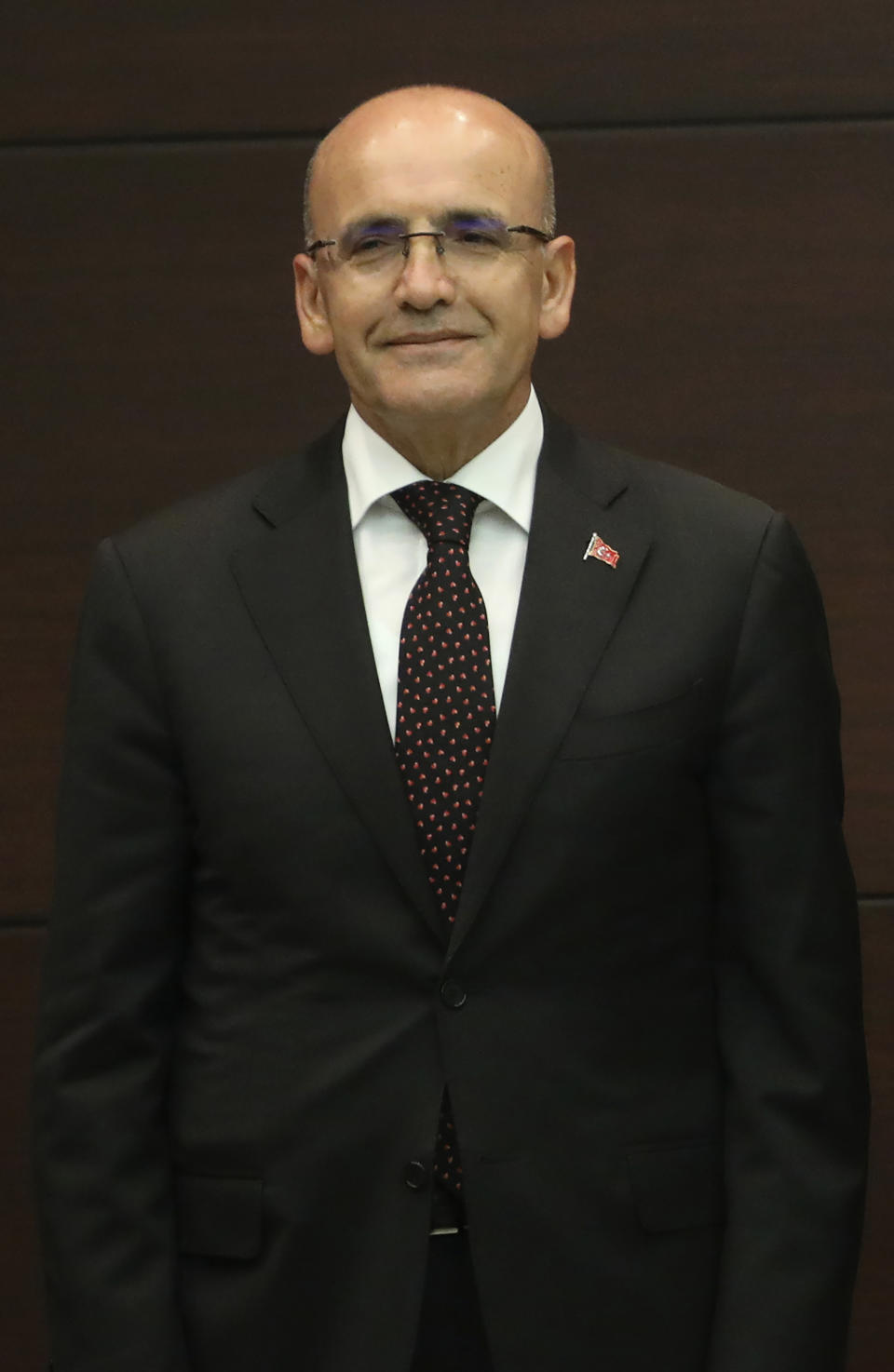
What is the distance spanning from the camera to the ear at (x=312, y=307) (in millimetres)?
1684

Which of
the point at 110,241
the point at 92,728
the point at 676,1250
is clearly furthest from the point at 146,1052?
the point at 110,241

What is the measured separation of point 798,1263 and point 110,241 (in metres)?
1.40

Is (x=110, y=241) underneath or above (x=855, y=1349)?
above

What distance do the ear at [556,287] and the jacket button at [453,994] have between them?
23.2 inches

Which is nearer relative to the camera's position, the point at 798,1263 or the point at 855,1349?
the point at 798,1263

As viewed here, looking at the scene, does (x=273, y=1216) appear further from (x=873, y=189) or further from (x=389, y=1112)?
(x=873, y=189)

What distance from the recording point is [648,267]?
2.20 metres

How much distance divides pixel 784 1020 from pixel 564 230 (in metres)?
1.05

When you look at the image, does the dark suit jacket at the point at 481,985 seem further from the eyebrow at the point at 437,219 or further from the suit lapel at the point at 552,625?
the eyebrow at the point at 437,219

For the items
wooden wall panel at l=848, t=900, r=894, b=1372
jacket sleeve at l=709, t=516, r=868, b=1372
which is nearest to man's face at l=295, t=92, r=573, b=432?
jacket sleeve at l=709, t=516, r=868, b=1372

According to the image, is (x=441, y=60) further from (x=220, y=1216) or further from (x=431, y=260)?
(x=220, y=1216)

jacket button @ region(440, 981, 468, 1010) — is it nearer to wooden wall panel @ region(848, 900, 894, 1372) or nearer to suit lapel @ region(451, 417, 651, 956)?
suit lapel @ region(451, 417, 651, 956)

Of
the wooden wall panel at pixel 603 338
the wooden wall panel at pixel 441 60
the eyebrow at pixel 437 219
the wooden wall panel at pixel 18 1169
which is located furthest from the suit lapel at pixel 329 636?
the wooden wall panel at pixel 18 1169

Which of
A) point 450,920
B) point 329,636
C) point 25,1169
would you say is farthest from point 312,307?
point 25,1169
